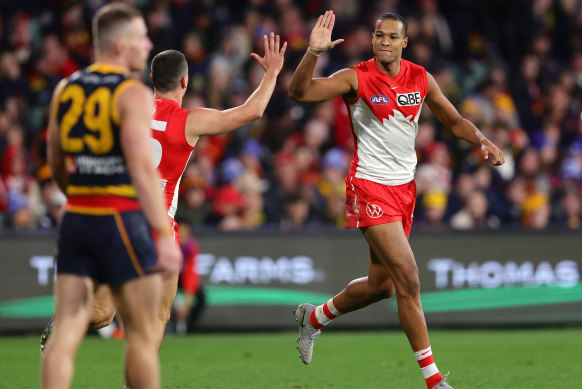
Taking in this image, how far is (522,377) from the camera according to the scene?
8703 millimetres

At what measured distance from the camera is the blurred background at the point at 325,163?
43.3 feet

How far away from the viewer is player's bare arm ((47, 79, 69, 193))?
16.6 ft

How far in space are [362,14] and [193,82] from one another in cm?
471

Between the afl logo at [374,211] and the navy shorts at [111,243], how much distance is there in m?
2.77

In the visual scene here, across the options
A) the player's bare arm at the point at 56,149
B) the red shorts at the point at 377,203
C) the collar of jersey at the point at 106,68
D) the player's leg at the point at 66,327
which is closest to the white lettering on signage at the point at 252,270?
the red shorts at the point at 377,203

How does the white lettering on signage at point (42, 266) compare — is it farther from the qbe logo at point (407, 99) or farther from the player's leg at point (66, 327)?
the player's leg at point (66, 327)

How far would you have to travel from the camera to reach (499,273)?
44.0 ft

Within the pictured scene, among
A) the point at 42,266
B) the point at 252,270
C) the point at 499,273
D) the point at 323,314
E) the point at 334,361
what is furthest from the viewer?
the point at 499,273

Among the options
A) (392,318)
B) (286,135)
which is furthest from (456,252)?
(286,135)

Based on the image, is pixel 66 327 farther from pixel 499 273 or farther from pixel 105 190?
pixel 499 273

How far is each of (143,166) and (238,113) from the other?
1.70 m

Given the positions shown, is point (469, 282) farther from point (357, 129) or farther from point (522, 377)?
point (357, 129)

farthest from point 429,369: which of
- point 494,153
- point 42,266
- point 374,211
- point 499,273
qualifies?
point 42,266

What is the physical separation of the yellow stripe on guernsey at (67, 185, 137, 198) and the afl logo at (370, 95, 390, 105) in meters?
2.95
